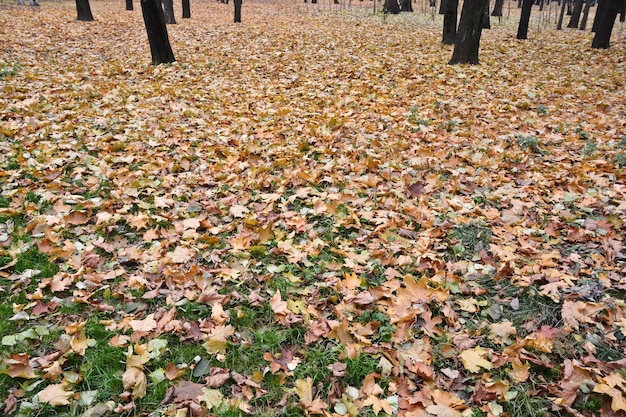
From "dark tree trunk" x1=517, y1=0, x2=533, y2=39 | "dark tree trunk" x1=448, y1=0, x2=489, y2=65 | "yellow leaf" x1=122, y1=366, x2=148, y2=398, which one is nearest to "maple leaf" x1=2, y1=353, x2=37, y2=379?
"yellow leaf" x1=122, y1=366, x2=148, y2=398

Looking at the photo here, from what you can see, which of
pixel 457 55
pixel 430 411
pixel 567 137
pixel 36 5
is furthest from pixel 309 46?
pixel 36 5

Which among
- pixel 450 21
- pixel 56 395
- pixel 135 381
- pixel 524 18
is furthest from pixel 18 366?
pixel 524 18

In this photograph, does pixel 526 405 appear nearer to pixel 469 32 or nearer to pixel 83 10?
pixel 469 32

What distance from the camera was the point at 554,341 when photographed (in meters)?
2.43

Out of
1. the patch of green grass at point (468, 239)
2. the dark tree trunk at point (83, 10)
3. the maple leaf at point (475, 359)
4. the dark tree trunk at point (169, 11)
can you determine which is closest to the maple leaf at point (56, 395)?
the maple leaf at point (475, 359)

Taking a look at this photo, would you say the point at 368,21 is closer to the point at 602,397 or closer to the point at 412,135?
the point at 412,135

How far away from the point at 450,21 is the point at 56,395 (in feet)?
40.3

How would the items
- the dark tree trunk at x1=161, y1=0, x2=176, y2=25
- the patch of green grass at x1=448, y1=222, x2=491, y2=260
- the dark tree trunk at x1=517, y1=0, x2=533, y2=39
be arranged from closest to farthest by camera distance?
the patch of green grass at x1=448, y1=222, x2=491, y2=260 < the dark tree trunk at x1=517, y1=0, x2=533, y2=39 < the dark tree trunk at x1=161, y1=0, x2=176, y2=25

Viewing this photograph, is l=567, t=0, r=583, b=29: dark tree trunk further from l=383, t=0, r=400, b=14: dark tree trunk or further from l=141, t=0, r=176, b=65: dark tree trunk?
l=141, t=0, r=176, b=65: dark tree trunk

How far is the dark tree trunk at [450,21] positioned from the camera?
11.2m

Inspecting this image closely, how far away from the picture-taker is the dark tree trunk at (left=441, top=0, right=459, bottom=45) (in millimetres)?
11203

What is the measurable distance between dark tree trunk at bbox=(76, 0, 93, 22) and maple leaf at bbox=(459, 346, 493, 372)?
1682cm

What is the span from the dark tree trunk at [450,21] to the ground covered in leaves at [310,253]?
5.32m

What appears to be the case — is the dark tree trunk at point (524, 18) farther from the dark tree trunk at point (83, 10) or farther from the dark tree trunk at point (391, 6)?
the dark tree trunk at point (83, 10)
